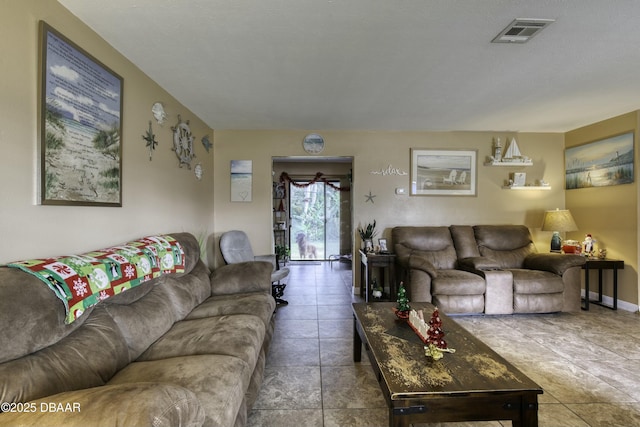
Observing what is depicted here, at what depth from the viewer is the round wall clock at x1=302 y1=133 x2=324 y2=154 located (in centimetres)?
432

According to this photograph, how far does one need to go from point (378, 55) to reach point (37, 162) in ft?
7.35

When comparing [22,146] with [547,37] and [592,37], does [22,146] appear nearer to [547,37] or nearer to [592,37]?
[547,37]

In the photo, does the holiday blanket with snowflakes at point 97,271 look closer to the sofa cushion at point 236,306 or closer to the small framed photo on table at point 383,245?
the sofa cushion at point 236,306

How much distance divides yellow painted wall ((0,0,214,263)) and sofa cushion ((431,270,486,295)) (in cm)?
296

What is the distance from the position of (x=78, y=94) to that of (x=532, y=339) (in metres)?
4.09

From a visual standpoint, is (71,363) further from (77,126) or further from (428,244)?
(428,244)

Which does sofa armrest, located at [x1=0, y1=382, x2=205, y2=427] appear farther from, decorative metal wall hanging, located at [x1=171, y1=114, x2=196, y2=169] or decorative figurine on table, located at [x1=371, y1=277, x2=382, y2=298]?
decorative figurine on table, located at [x1=371, y1=277, x2=382, y2=298]

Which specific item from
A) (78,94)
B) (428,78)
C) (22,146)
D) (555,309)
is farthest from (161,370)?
(555,309)

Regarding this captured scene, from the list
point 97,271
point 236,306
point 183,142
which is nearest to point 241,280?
point 236,306

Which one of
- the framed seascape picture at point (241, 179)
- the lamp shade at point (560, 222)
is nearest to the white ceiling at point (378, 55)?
the framed seascape picture at point (241, 179)

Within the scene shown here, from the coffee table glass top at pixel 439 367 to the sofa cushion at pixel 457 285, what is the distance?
1.46 m

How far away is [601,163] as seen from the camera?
3.83 m

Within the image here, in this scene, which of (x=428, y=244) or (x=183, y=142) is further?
(x=428, y=244)

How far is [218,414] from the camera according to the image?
1.17m
